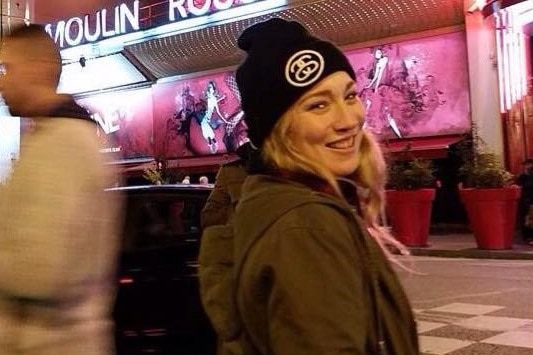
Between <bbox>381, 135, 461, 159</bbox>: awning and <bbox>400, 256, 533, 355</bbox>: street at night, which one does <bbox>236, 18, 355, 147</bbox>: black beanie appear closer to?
<bbox>400, 256, 533, 355</bbox>: street at night

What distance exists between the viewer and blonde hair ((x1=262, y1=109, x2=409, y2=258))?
162 cm

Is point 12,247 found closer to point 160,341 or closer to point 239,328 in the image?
point 239,328

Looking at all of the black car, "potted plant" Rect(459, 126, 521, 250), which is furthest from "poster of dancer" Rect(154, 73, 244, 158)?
the black car

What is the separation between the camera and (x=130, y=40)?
88.1 feet

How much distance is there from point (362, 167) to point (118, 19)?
87.1 ft

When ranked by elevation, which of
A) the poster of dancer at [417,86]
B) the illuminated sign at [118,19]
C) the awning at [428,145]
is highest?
the illuminated sign at [118,19]

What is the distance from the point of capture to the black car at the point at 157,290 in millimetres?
5602

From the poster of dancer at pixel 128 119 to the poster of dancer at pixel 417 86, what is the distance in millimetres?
9660

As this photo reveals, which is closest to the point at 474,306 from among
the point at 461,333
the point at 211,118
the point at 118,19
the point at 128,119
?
the point at 461,333

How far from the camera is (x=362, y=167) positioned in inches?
70.1

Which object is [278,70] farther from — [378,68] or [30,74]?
[378,68]

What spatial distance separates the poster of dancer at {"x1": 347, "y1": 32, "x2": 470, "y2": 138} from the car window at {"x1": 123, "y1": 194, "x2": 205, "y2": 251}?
13265mm

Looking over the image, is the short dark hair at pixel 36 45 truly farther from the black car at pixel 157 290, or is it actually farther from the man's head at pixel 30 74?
the black car at pixel 157 290

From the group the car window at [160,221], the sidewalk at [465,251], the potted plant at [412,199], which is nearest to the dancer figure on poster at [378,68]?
the sidewalk at [465,251]
